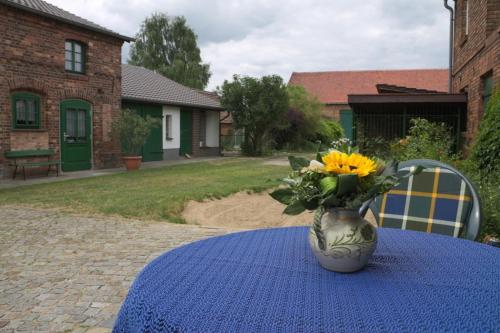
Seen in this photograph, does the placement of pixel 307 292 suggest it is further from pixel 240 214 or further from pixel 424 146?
pixel 424 146

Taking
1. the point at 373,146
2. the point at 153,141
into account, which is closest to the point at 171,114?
the point at 153,141

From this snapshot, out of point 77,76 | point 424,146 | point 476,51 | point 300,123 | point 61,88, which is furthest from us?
point 300,123

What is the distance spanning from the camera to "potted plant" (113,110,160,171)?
1502 centimetres

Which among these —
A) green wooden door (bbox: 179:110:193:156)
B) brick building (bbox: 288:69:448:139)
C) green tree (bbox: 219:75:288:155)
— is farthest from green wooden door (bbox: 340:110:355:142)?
green wooden door (bbox: 179:110:193:156)

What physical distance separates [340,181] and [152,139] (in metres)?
18.1

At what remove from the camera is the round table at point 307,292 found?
1.28 meters

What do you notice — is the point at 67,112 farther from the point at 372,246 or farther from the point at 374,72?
the point at 374,72

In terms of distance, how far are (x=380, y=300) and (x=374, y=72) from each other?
42.3m

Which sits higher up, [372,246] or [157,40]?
[157,40]

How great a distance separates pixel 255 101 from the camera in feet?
73.1

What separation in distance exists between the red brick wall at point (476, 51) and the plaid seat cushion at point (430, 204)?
211 inches

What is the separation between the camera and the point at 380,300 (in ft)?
4.66

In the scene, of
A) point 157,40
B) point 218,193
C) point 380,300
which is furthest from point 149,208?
point 157,40

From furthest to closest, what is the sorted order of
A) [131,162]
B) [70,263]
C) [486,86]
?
[131,162], [486,86], [70,263]
